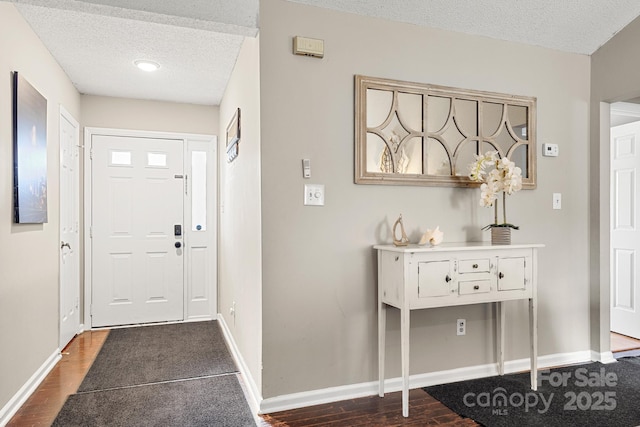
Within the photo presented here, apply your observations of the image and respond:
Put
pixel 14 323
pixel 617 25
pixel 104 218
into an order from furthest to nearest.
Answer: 1. pixel 104 218
2. pixel 617 25
3. pixel 14 323

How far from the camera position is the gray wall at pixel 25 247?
222 centimetres

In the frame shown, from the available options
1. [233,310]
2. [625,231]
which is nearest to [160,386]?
[233,310]

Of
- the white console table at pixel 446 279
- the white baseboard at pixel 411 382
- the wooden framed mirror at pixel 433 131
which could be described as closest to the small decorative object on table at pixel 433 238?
the white console table at pixel 446 279

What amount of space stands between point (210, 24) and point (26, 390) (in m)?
2.46

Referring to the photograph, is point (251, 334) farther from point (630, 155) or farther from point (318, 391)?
point (630, 155)

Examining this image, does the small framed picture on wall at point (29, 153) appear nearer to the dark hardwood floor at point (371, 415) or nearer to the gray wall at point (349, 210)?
the gray wall at point (349, 210)

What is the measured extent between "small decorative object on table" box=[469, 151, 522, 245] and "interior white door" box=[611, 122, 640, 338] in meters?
1.94

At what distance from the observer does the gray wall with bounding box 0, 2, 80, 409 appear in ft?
7.30

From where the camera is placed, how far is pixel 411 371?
2574mm

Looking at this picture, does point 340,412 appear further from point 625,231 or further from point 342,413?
point 625,231

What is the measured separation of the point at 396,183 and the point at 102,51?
7.84 feet

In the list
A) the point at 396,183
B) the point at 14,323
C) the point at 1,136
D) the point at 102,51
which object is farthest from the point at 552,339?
the point at 102,51

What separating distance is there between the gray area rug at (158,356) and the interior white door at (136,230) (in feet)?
0.83

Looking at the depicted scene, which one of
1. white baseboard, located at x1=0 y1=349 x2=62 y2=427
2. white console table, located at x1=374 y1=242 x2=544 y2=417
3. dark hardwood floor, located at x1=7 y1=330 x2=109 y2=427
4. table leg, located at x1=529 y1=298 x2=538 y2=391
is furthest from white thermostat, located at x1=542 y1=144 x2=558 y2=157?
white baseboard, located at x1=0 y1=349 x2=62 y2=427
